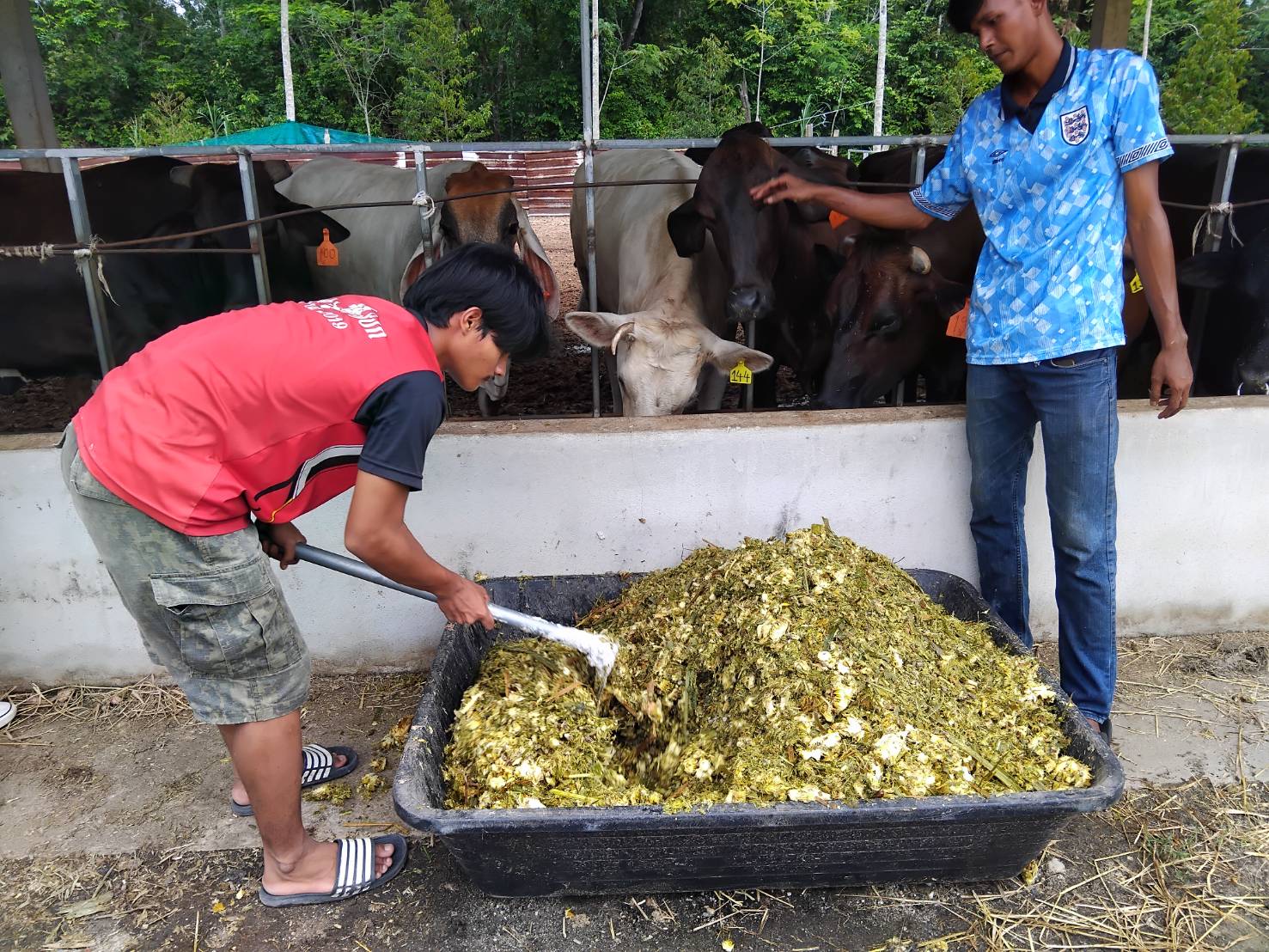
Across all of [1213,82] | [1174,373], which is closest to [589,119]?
[1174,373]

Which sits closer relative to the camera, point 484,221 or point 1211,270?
point 1211,270

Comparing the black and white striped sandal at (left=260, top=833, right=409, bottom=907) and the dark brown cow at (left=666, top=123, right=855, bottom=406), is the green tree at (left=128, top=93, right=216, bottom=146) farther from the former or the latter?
the black and white striped sandal at (left=260, top=833, right=409, bottom=907)

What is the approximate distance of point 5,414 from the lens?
20.5ft

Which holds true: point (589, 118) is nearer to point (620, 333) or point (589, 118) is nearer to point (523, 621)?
point (620, 333)

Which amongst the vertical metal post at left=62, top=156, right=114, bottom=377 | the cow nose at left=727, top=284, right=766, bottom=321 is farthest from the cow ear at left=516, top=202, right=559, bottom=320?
the vertical metal post at left=62, top=156, right=114, bottom=377

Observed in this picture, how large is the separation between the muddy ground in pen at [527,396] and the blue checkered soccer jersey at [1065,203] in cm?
245

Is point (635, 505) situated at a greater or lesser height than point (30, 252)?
lesser

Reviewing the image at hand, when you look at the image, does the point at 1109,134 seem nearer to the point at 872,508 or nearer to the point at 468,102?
the point at 872,508

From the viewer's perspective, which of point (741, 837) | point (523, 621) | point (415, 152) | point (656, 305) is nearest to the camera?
point (741, 837)

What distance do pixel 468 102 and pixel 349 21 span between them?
176 inches

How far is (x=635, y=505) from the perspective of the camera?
316 centimetres

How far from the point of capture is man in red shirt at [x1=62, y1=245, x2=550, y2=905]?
1.80 metres

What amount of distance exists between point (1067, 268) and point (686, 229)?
2.00 m

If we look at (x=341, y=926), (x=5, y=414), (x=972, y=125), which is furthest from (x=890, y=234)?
(x=5, y=414)
